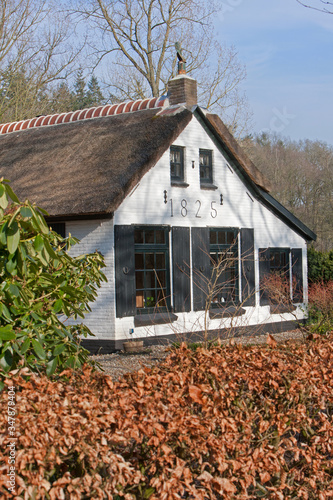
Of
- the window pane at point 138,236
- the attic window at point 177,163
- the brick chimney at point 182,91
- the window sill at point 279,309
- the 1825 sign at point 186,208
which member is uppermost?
the brick chimney at point 182,91

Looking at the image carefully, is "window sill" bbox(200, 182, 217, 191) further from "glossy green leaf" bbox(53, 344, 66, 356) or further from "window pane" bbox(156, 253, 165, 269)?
"glossy green leaf" bbox(53, 344, 66, 356)

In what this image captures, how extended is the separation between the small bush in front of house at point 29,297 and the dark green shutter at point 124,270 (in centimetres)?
755

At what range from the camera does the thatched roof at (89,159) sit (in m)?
11.6

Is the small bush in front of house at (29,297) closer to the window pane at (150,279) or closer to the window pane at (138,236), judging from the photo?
the window pane at (138,236)

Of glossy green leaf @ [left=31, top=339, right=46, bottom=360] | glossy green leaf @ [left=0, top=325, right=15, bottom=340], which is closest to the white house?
glossy green leaf @ [left=31, top=339, right=46, bottom=360]

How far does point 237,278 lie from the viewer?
1433 centimetres

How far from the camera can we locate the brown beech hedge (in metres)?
2.81

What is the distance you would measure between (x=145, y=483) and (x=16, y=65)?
72.1 ft

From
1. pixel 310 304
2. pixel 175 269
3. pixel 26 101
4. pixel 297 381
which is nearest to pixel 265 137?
pixel 26 101

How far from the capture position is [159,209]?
12.7m

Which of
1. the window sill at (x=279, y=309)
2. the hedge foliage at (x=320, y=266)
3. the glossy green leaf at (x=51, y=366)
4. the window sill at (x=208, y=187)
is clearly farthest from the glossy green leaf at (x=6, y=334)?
the hedge foliage at (x=320, y=266)

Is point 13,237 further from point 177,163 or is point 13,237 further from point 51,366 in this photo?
point 177,163

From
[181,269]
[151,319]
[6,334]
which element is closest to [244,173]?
[181,269]

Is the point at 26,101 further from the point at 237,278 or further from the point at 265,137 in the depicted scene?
the point at 265,137
